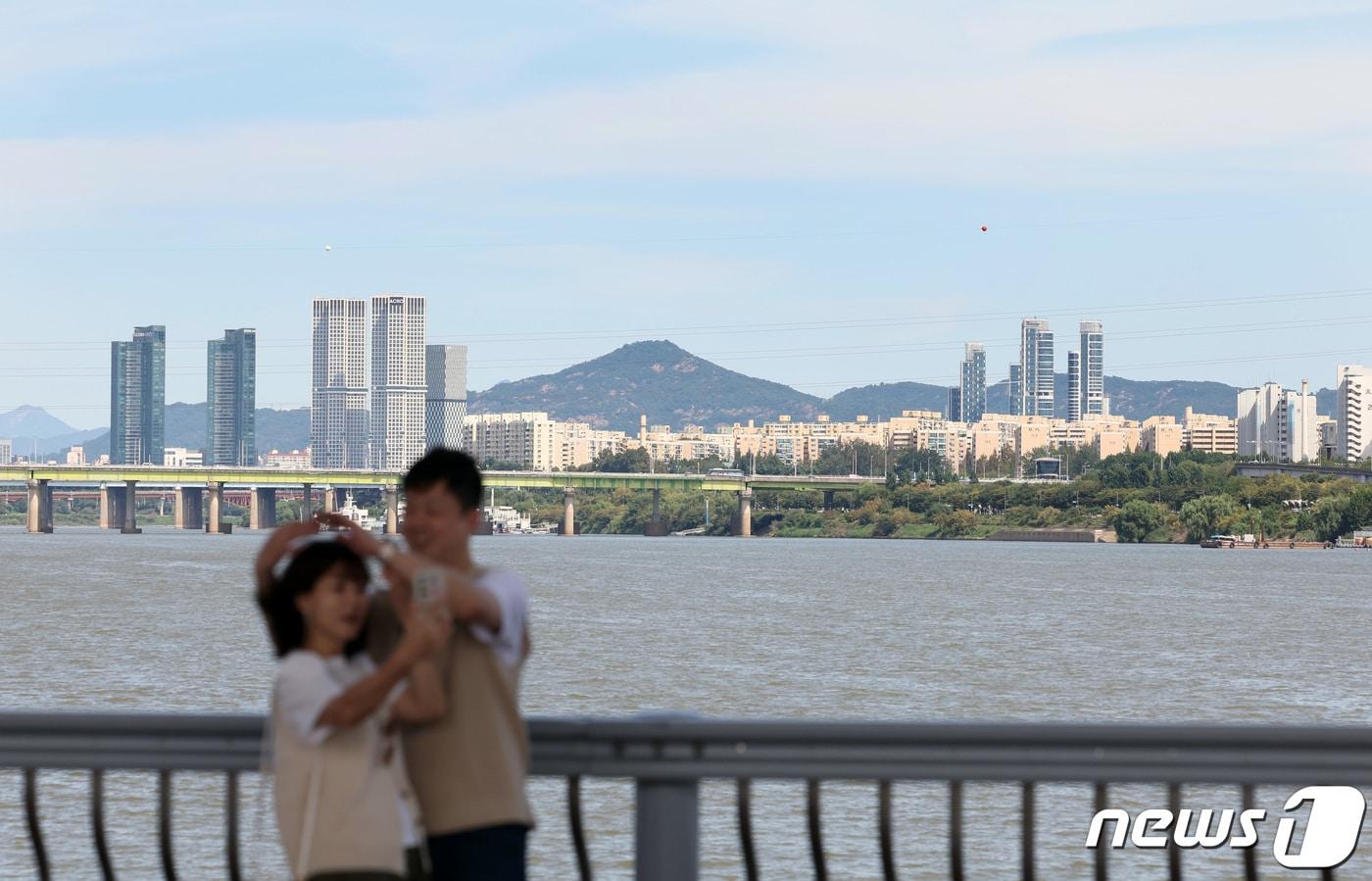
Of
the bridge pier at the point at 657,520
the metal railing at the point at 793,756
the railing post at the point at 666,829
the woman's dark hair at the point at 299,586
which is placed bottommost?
the bridge pier at the point at 657,520

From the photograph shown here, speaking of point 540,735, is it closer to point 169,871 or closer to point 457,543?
point 457,543

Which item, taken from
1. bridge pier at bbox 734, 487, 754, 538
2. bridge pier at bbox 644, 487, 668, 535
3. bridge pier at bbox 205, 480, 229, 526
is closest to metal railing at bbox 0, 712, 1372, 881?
bridge pier at bbox 205, 480, 229, 526

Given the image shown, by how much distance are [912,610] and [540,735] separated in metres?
61.5

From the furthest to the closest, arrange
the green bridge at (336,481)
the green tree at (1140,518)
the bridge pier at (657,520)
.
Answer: the bridge pier at (657,520), the green tree at (1140,518), the green bridge at (336,481)

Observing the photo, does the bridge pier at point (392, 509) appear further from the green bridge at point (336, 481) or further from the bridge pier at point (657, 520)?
the bridge pier at point (657, 520)

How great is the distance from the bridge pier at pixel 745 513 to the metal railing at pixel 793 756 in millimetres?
160427

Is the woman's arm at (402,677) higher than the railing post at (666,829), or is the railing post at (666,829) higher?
the woman's arm at (402,677)

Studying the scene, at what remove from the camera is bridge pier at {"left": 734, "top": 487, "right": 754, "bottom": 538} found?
169375mm

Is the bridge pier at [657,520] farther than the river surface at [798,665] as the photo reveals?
Yes

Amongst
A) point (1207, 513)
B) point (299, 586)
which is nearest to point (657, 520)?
point (1207, 513)

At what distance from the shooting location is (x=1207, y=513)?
491 ft

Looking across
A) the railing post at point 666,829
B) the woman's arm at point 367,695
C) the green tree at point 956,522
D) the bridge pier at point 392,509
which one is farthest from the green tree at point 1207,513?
the woman's arm at point 367,695

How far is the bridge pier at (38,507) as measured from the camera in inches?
6452

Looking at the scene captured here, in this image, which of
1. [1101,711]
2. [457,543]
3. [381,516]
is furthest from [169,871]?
[381,516]
